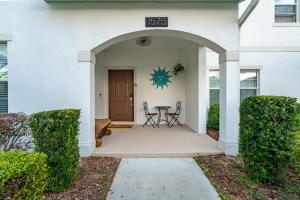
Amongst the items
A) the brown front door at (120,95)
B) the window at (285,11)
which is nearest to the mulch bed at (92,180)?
the brown front door at (120,95)

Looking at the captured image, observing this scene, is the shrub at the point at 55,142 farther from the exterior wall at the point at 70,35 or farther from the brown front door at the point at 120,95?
the brown front door at the point at 120,95

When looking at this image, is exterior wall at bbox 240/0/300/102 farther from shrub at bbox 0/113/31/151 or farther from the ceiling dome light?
shrub at bbox 0/113/31/151

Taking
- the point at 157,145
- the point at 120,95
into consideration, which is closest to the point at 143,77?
the point at 120,95

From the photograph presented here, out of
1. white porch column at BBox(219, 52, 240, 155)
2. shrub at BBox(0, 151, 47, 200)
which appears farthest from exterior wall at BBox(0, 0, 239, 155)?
shrub at BBox(0, 151, 47, 200)

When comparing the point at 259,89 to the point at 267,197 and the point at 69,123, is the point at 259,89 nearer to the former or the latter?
the point at 267,197

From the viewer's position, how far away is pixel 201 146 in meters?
4.66

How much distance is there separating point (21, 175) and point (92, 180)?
5.65 feet

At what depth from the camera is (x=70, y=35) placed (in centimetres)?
421

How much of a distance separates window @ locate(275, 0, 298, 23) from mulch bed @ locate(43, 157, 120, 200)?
23.2 feet

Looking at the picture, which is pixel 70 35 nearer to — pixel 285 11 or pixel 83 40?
pixel 83 40

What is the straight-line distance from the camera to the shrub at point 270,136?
2.84 meters

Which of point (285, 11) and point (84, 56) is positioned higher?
point (285, 11)

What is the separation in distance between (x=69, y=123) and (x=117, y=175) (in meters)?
1.23

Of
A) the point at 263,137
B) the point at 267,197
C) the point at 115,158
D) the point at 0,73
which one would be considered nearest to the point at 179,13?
the point at 263,137
